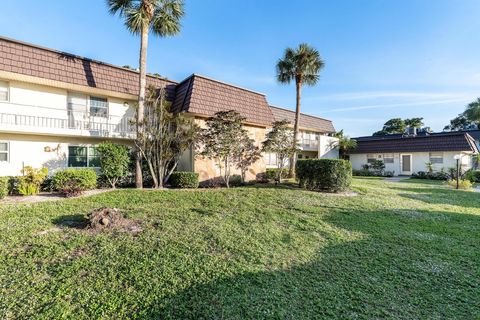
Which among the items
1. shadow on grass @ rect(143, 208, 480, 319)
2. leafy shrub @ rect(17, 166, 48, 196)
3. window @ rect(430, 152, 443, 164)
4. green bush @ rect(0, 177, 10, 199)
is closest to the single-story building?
window @ rect(430, 152, 443, 164)

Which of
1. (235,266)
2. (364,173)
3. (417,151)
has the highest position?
(417,151)

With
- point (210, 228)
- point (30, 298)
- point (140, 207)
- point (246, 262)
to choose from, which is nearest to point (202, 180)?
point (140, 207)

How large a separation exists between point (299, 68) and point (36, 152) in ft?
55.1

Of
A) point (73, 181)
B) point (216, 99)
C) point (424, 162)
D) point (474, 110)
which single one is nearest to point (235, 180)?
point (216, 99)

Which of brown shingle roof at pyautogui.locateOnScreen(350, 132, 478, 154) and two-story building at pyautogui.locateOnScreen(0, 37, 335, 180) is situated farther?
brown shingle roof at pyautogui.locateOnScreen(350, 132, 478, 154)

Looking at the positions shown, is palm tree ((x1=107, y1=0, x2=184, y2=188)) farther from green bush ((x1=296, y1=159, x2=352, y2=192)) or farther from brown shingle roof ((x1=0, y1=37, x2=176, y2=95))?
green bush ((x1=296, y1=159, x2=352, y2=192))

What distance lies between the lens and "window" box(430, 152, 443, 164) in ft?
79.6

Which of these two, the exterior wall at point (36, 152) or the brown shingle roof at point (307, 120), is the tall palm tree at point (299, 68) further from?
the exterior wall at point (36, 152)

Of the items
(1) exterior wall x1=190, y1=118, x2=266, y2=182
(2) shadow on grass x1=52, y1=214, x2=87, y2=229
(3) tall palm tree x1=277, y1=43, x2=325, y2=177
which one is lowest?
(2) shadow on grass x1=52, y1=214, x2=87, y2=229

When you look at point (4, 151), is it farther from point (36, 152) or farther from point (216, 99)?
point (216, 99)

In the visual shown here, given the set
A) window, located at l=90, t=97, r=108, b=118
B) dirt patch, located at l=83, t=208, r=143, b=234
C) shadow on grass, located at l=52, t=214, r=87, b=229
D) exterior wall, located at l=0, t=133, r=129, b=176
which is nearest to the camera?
dirt patch, located at l=83, t=208, r=143, b=234

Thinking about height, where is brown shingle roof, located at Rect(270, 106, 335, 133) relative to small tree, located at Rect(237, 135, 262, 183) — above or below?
above

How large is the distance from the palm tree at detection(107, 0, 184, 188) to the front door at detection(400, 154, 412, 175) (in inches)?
1068

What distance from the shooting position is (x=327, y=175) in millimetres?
11797
